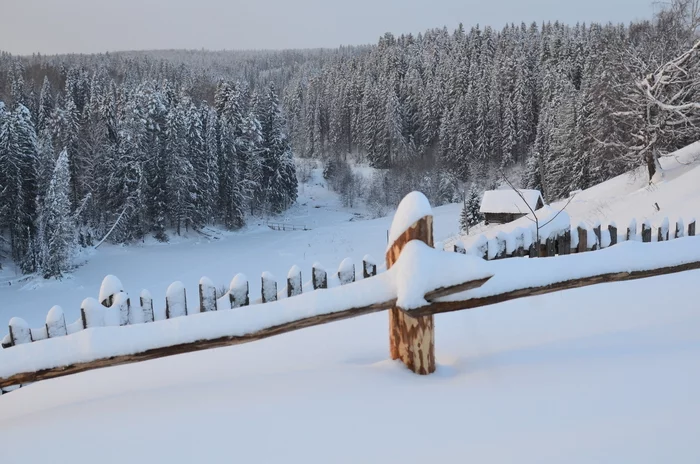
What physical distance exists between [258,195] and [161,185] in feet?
39.7

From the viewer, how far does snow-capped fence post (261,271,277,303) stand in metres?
3.37

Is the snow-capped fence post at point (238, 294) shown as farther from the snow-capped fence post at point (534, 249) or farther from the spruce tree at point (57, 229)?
the spruce tree at point (57, 229)

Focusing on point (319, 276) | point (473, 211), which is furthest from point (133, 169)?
point (319, 276)

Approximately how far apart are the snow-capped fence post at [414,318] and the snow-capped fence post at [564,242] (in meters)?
2.30

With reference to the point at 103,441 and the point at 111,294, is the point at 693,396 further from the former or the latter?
the point at 111,294

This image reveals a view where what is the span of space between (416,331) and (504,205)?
1178 inches

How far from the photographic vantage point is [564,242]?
489 cm

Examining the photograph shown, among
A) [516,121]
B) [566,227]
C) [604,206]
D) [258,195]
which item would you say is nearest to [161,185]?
[258,195]

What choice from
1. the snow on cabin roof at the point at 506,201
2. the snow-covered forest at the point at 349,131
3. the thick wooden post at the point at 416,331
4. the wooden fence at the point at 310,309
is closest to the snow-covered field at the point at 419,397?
the thick wooden post at the point at 416,331

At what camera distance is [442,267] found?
2947 mm

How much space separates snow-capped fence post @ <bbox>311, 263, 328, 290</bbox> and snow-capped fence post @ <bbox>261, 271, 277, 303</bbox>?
1.02 feet

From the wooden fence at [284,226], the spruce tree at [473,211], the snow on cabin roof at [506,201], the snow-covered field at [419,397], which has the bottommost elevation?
the wooden fence at [284,226]

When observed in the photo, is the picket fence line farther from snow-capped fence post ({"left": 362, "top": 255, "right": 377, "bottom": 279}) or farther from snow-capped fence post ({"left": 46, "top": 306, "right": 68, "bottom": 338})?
snow-capped fence post ({"left": 362, "top": 255, "right": 377, "bottom": 279})

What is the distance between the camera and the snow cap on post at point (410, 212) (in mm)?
3046
